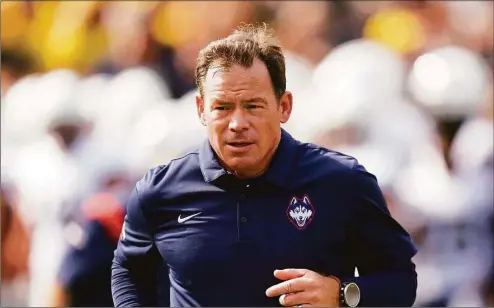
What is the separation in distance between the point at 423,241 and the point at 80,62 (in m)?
2.03

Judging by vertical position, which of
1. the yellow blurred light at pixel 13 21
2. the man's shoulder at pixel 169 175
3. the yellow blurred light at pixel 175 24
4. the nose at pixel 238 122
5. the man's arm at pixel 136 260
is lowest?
the man's arm at pixel 136 260

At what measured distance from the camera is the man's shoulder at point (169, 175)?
6.81ft

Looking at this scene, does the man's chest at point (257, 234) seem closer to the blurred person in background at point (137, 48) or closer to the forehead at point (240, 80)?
the forehead at point (240, 80)

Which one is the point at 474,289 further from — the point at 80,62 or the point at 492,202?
the point at 80,62

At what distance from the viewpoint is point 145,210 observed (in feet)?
6.80

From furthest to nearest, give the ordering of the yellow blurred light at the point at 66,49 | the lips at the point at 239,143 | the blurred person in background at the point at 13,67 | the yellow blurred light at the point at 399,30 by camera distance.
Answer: the blurred person in background at the point at 13,67 < the yellow blurred light at the point at 66,49 < the yellow blurred light at the point at 399,30 < the lips at the point at 239,143

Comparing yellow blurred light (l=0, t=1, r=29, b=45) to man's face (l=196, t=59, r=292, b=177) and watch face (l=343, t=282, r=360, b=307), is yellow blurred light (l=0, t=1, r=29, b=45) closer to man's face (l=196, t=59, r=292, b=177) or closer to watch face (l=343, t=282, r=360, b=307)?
man's face (l=196, t=59, r=292, b=177)

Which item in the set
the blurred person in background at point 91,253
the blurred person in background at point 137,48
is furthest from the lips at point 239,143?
the blurred person in background at point 137,48

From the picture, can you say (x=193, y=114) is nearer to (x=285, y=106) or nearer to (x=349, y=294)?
(x=285, y=106)

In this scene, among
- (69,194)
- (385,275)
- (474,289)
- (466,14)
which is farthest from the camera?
(69,194)

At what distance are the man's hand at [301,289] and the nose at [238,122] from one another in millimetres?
310

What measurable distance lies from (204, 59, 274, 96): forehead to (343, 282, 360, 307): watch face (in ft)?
1.49

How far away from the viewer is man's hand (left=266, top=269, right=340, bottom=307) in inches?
73.2

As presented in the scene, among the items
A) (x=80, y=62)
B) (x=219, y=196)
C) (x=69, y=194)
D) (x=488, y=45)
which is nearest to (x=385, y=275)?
(x=219, y=196)
